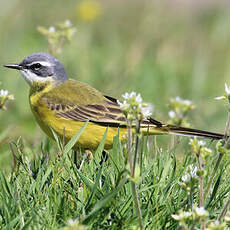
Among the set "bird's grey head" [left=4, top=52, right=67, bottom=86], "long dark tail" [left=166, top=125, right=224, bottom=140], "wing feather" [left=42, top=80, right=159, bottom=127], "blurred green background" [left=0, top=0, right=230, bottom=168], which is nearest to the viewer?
"long dark tail" [left=166, top=125, right=224, bottom=140]

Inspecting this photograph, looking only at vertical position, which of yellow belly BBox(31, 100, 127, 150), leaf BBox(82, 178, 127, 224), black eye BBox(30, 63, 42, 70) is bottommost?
leaf BBox(82, 178, 127, 224)

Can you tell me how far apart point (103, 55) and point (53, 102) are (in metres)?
3.82

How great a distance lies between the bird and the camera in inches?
194

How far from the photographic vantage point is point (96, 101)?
5387mm

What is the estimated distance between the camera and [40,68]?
5641mm

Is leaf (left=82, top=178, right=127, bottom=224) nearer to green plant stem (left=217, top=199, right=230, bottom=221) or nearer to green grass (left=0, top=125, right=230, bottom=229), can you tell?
green grass (left=0, top=125, right=230, bottom=229)

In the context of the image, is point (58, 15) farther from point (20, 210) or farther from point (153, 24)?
point (20, 210)

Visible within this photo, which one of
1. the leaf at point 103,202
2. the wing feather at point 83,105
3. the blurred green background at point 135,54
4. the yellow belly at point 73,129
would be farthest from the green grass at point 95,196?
the blurred green background at point 135,54

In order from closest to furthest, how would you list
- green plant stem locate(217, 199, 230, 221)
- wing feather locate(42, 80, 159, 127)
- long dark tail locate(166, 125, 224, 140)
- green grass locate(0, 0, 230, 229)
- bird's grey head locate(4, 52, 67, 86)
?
green plant stem locate(217, 199, 230, 221)
green grass locate(0, 0, 230, 229)
long dark tail locate(166, 125, 224, 140)
wing feather locate(42, 80, 159, 127)
bird's grey head locate(4, 52, 67, 86)

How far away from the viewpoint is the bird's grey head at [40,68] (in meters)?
5.57

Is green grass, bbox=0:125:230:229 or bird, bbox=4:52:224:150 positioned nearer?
green grass, bbox=0:125:230:229

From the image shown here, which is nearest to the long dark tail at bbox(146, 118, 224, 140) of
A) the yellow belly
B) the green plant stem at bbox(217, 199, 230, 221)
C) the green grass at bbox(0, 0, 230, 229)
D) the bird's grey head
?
the green grass at bbox(0, 0, 230, 229)

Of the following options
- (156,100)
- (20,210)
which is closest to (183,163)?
(20,210)

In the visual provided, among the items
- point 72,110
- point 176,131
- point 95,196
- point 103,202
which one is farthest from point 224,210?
point 72,110
